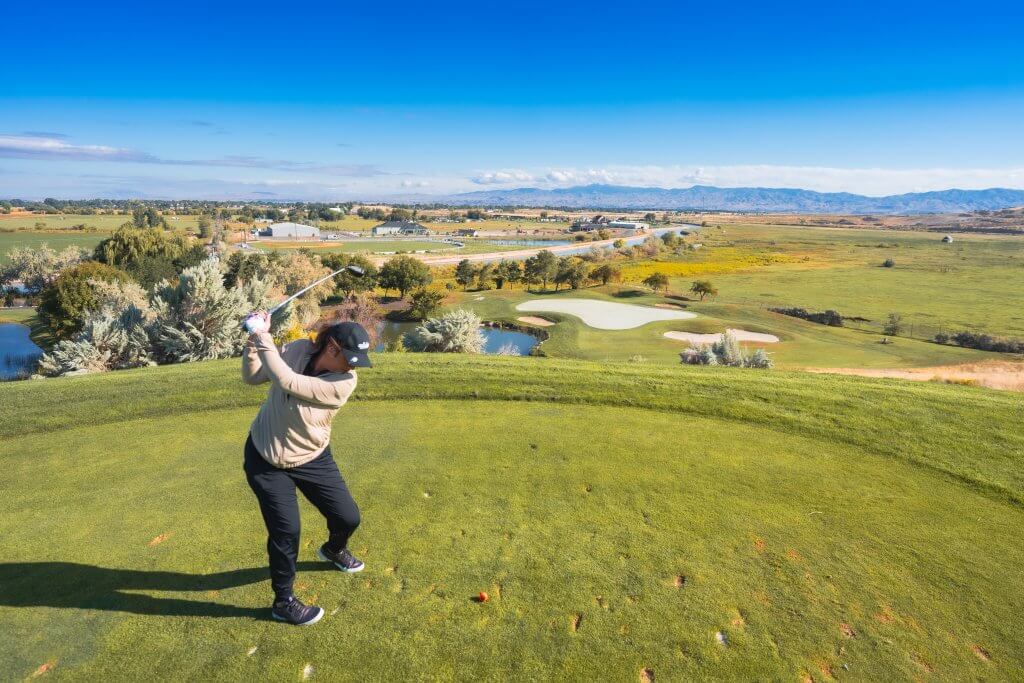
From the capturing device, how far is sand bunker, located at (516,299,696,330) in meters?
40.9

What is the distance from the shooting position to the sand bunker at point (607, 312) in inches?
1612

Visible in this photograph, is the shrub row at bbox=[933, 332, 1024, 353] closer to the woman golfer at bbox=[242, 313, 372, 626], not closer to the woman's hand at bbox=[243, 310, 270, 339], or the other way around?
the woman golfer at bbox=[242, 313, 372, 626]

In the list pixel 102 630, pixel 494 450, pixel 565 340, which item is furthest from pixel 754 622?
pixel 565 340

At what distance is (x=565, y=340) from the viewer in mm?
35156

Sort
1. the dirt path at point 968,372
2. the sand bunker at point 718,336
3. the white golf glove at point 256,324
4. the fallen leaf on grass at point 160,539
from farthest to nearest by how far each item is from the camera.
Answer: the sand bunker at point 718,336
the dirt path at point 968,372
the fallen leaf on grass at point 160,539
the white golf glove at point 256,324

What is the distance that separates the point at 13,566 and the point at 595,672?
508cm

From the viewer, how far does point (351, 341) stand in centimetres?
393

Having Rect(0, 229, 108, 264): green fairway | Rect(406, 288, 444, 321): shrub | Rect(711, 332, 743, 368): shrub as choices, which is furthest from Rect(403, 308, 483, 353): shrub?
Rect(0, 229, 108, 264): green fairway

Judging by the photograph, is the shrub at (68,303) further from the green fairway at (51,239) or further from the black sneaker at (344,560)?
the green fairway at (51,239)

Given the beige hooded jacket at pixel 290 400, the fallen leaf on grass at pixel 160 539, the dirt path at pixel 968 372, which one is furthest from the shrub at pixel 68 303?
the dirt path at pixel 968 372

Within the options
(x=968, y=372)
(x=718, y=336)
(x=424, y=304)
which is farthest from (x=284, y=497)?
(x=424, y=304)

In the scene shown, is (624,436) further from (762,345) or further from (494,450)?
(762,345)

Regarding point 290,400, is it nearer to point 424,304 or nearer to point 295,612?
point 295,612

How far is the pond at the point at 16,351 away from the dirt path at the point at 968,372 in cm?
3618
